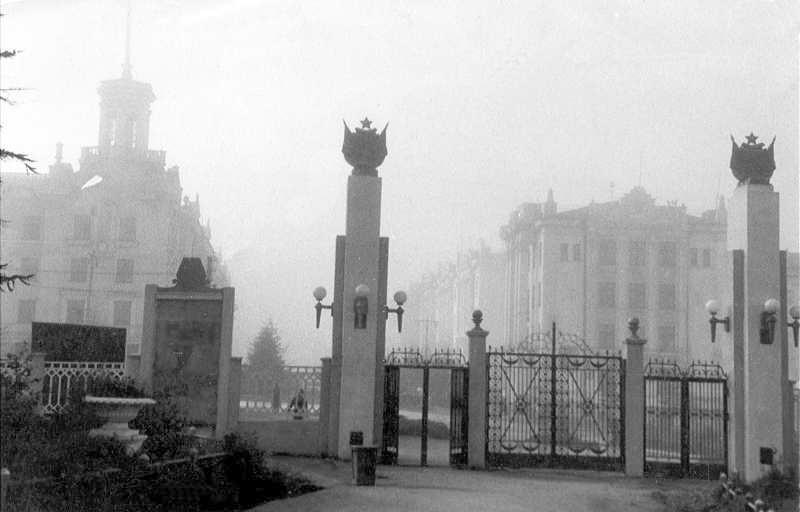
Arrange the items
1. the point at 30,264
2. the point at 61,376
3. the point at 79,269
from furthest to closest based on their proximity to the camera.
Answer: the point at 79,269 → the point at 30,264 → the point at 61,376

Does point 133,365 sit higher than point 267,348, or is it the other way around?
point 267,348

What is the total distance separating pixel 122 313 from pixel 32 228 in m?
5.50

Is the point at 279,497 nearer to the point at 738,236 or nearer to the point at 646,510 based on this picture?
the point at 646,510

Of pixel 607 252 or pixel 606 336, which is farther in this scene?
pixel 607 252

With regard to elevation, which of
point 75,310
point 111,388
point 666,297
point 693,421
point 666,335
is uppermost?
point 666,297

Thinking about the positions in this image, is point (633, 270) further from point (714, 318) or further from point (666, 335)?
point (714, 318)

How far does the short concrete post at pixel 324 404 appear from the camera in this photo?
46.9 feet

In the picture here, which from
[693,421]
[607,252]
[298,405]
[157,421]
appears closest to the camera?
[157,421]

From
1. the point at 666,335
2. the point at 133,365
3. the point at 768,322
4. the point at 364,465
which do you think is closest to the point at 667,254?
the point at 666,335

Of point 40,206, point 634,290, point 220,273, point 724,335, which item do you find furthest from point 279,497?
point 220,273

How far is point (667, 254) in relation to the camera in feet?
142

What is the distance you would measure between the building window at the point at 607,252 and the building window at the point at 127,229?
74.6 ft

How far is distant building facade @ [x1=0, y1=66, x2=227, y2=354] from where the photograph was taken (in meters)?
37.5

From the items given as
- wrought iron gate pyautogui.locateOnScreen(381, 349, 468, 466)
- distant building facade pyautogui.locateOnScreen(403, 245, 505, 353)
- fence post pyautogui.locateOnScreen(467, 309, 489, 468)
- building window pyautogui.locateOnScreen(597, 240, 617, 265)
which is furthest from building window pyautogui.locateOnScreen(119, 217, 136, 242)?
fence post pyautogui.locateOnScreen(467, 309, 489, 468)
